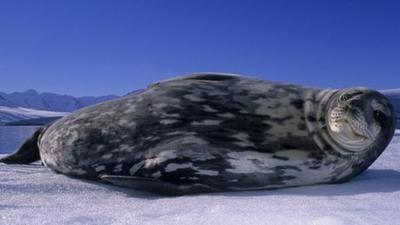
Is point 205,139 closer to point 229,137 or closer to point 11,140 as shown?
point 229,137

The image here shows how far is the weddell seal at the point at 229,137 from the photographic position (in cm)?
278

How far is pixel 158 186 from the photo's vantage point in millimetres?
2637

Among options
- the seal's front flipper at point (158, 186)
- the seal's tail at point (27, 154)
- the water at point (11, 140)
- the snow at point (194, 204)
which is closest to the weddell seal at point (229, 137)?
the seal's front flipper at point (158, 186)

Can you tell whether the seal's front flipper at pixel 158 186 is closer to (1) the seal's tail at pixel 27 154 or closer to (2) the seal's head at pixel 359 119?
(2) the seal's head at pixel 359 119

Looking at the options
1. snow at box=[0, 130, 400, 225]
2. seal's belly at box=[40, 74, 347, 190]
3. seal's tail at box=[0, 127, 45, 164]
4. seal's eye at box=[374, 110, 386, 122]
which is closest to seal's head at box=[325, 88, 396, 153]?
seal's eye at box=[374, 110, 386, 122]

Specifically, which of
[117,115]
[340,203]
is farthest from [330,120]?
[117,115]

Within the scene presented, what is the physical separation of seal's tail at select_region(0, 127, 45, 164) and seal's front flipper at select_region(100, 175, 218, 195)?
1935 millimetres

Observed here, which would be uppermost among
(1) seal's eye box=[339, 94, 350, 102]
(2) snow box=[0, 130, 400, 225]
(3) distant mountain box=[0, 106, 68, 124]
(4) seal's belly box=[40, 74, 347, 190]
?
(1) seal's eye box=[339, 94, 350, 102]

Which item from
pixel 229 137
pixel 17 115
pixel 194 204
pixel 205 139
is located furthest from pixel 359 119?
pixel 17 115

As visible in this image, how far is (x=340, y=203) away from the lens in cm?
Answer: 214

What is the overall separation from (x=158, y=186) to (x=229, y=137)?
1.93 ft

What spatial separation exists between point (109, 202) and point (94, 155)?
87 centimetres

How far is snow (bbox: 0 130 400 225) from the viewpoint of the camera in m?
1.78

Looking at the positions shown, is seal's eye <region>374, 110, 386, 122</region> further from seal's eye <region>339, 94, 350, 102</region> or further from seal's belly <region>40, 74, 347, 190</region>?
seal's belly <region>40, 74, 347, 190</region>
